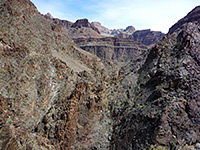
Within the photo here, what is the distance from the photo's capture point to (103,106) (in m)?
14.2

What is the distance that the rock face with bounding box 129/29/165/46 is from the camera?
13025 centimetres

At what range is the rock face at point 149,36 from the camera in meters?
130

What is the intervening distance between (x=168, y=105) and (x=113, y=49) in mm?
88726

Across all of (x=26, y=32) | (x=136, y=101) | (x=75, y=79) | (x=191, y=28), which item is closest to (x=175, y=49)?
(x=191, y=28)

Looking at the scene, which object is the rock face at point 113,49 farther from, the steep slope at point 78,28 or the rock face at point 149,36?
the rock face at point 149,36

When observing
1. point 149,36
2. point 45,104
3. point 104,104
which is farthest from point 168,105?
point 149,36

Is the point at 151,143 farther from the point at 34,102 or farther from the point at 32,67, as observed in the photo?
the point at 32,67

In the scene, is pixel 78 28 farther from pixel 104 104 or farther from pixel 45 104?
pixel 104 104

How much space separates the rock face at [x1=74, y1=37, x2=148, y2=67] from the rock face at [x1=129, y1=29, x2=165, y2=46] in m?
37.4

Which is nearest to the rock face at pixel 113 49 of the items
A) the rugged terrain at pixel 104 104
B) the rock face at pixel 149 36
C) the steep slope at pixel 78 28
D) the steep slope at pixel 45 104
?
the steep slope at pixel 78 28

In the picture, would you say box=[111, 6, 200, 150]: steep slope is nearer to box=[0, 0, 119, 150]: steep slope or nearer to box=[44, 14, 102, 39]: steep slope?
box=[0, 0, 119, 150]: steep slope

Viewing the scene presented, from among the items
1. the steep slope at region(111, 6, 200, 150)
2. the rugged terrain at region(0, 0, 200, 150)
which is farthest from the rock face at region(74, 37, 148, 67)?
the steep slope at region(111, 6, 200, 150)

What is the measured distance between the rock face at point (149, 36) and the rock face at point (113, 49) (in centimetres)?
3744

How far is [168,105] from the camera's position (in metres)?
9.17
